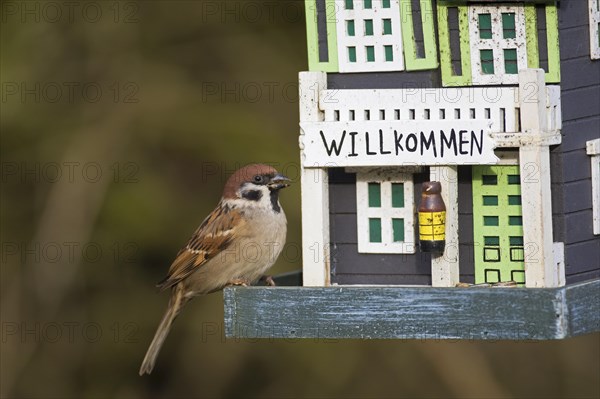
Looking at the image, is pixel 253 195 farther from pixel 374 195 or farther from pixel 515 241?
pixel 515 241

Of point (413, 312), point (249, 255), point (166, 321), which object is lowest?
point (166, 321)

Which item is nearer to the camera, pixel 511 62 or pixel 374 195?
pixel 511 62

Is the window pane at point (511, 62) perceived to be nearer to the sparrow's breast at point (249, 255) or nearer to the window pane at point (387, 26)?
the window pane at point (387, 26)

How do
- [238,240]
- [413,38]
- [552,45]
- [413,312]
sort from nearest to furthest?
[413,312], [552,45], [413,38], [238,240]

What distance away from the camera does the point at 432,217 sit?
5.25 metres

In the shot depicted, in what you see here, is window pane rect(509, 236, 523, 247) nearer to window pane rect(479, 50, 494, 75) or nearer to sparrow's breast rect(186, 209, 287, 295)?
window pane rect(479, 50, 494, 75)

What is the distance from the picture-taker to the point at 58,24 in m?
8.14

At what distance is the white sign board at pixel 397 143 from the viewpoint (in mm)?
5227

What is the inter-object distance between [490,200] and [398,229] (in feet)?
1.37

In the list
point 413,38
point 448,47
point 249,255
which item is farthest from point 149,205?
point 448,47

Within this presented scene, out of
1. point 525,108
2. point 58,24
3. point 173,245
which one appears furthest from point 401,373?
point 525,108

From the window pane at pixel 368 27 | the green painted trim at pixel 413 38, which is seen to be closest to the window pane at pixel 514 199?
the green painted trim at pixel 413 38

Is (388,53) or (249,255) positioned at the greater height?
(388,53)

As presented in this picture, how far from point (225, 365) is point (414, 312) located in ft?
11.7
